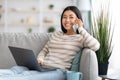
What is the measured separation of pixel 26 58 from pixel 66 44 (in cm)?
43

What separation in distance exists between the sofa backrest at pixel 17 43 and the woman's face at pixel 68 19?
29 centimetres

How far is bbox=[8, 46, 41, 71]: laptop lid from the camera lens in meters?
1.93

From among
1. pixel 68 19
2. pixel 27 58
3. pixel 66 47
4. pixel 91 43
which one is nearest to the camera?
pixel 27 58

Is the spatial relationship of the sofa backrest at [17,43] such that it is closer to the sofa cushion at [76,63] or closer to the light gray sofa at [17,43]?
the light gray sofa at [17,43]

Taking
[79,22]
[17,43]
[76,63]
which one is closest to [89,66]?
[76,63]

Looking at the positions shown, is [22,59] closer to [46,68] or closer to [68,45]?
[46,68]

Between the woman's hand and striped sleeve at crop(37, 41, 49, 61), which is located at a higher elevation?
the woman's hand

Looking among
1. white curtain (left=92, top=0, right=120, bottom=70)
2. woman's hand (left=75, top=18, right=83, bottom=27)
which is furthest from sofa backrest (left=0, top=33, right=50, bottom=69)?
white curtain (left=92, top=0, right=120, bottom=70)

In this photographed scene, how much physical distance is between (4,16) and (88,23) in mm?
2374

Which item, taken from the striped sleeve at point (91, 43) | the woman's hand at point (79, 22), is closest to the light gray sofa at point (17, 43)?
the woman's hand at point (79, 22)

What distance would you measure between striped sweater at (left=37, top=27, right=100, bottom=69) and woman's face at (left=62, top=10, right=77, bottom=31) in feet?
0.30

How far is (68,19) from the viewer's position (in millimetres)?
2342

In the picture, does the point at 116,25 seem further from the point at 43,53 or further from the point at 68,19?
the point at 43,53

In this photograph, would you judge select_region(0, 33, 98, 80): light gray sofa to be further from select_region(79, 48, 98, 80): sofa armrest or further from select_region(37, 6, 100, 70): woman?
select_region(79, 48, 98, 80): sofa armrest
